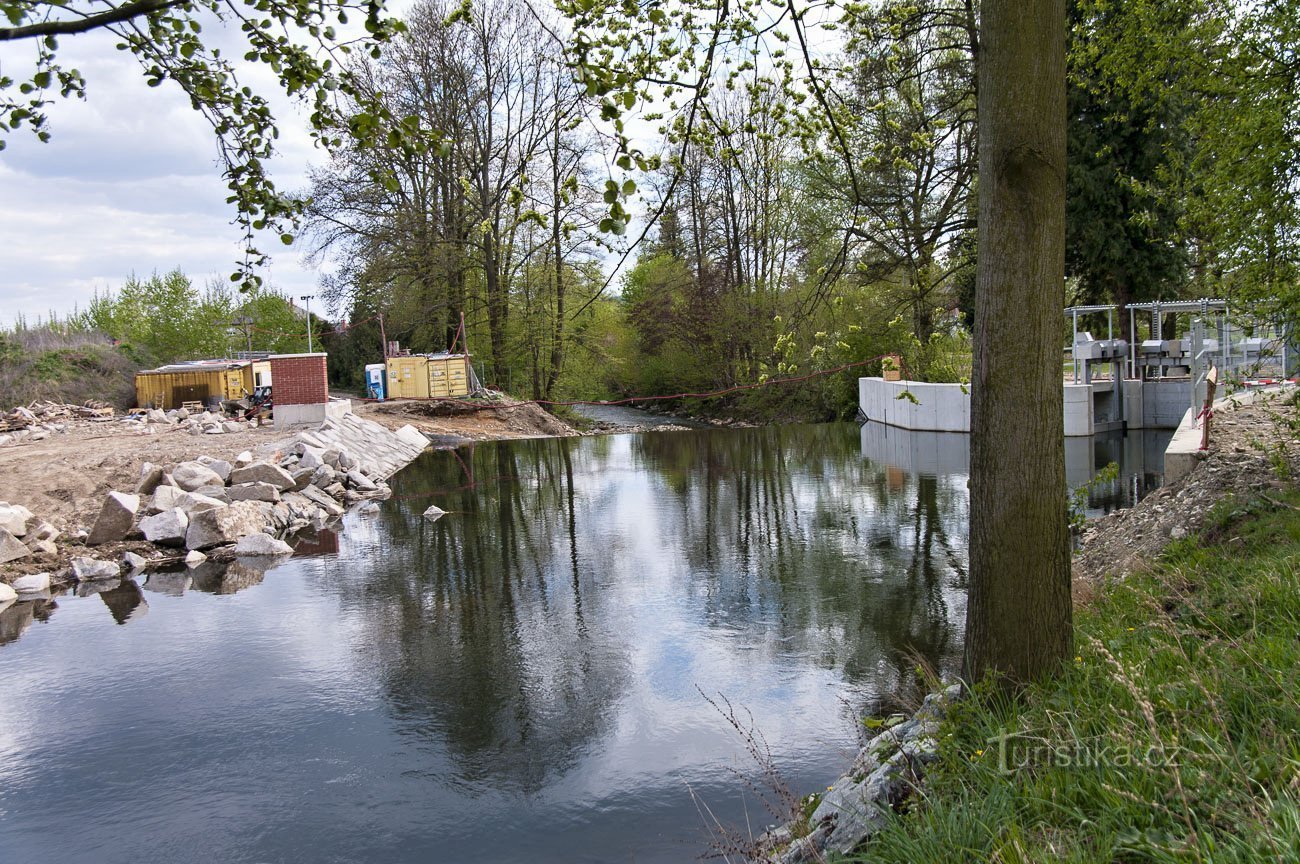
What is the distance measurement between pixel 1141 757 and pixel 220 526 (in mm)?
11226

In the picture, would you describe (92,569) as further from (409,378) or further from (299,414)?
(409,378)

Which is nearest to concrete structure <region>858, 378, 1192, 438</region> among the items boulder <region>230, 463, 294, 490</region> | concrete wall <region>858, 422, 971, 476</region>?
concrete wall <region>858, 422, 971, 476</region>

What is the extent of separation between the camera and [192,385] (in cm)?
3123

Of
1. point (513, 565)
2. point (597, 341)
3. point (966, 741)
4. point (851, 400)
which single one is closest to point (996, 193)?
point (966, 741)

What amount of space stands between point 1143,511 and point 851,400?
2400 centimetres

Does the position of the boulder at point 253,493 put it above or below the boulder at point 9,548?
above

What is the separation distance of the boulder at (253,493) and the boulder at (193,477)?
0.29 metres

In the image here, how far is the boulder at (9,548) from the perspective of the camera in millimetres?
10133

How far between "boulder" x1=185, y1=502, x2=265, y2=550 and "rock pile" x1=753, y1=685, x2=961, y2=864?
9.49m

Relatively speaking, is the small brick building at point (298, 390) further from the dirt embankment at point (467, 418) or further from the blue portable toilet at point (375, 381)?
the blue portable toilet at point (375, 381)

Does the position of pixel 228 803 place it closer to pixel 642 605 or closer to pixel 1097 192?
pixel 642 605

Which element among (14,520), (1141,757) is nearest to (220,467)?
(14,520)

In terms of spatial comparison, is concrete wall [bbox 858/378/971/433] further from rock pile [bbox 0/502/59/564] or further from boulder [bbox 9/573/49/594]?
boulder [bbox 9/573/49/594]

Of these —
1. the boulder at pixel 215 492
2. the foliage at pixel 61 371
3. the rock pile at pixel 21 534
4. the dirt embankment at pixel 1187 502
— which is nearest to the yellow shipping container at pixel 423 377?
the foliage at pixel 61 371
